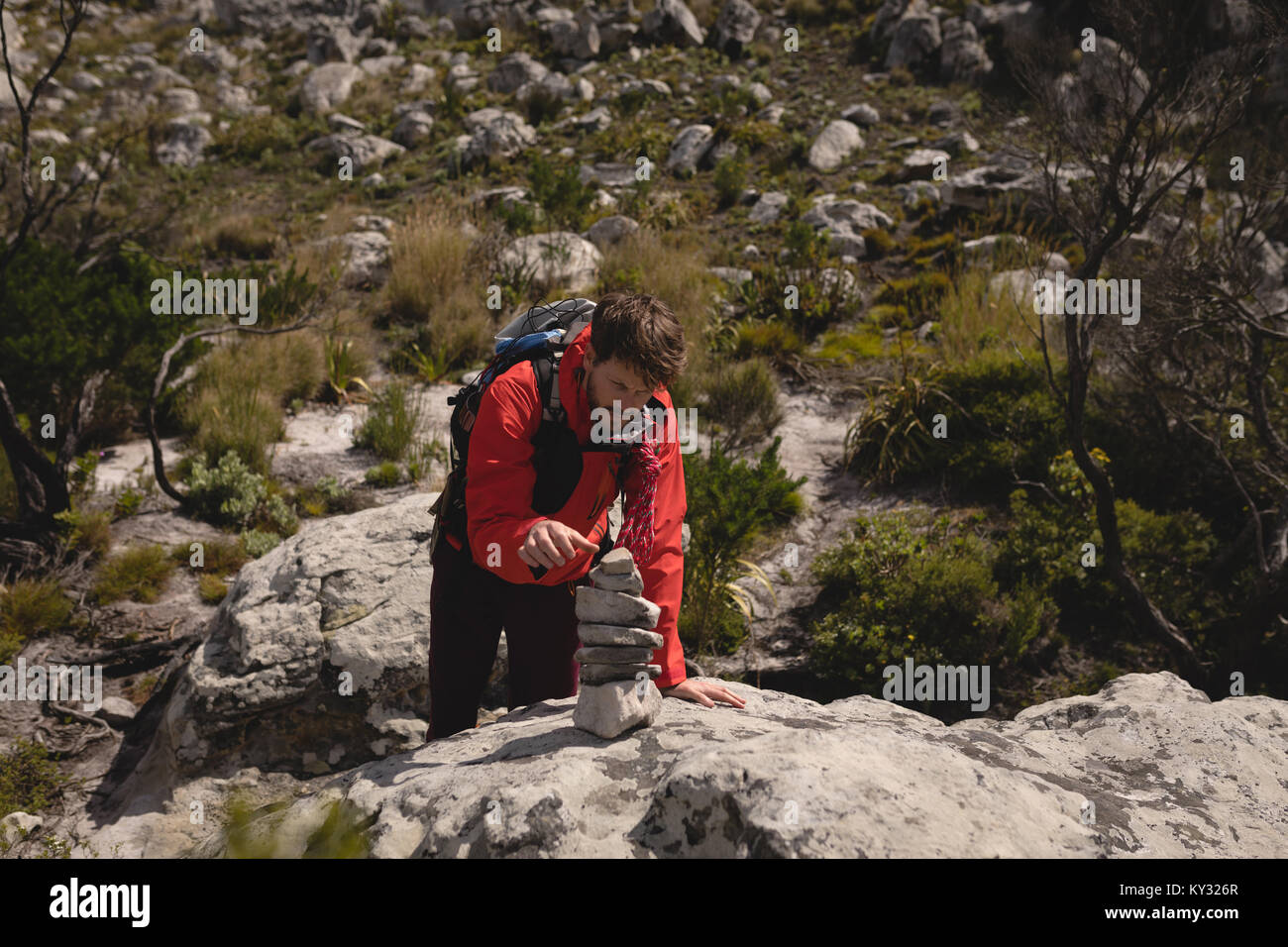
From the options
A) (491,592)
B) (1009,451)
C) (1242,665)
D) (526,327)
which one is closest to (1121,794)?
(491,592)

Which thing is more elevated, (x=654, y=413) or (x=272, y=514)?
(x=654, y=413)

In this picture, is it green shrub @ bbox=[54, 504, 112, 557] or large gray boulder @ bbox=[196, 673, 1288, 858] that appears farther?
green shrub @ bbox=[54, 504, 112, 557]

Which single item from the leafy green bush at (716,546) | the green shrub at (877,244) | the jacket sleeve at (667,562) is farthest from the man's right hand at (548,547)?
the green shrub at (877,244)

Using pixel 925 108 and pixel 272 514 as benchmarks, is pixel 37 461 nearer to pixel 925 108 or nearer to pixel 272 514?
pixel 272 514

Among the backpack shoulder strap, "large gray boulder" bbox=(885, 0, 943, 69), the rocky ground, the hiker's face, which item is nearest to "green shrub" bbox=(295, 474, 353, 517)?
the rocky ground

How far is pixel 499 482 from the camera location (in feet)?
7.73

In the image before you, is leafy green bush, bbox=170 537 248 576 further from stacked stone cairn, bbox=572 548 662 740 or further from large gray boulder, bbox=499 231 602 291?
large gray boulder, bbox=499 231 602 291

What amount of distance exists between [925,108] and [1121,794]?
17.8m

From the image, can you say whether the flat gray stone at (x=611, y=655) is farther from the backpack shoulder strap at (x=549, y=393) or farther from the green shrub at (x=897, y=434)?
the green shrub at (x=897, y=434)

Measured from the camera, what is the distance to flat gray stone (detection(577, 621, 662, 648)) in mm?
2312

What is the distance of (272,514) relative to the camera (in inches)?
224

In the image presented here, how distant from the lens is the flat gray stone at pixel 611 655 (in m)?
2.34

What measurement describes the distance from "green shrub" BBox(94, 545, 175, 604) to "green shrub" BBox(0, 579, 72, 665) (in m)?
0.22

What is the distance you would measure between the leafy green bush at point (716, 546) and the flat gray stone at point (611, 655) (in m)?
2.56
